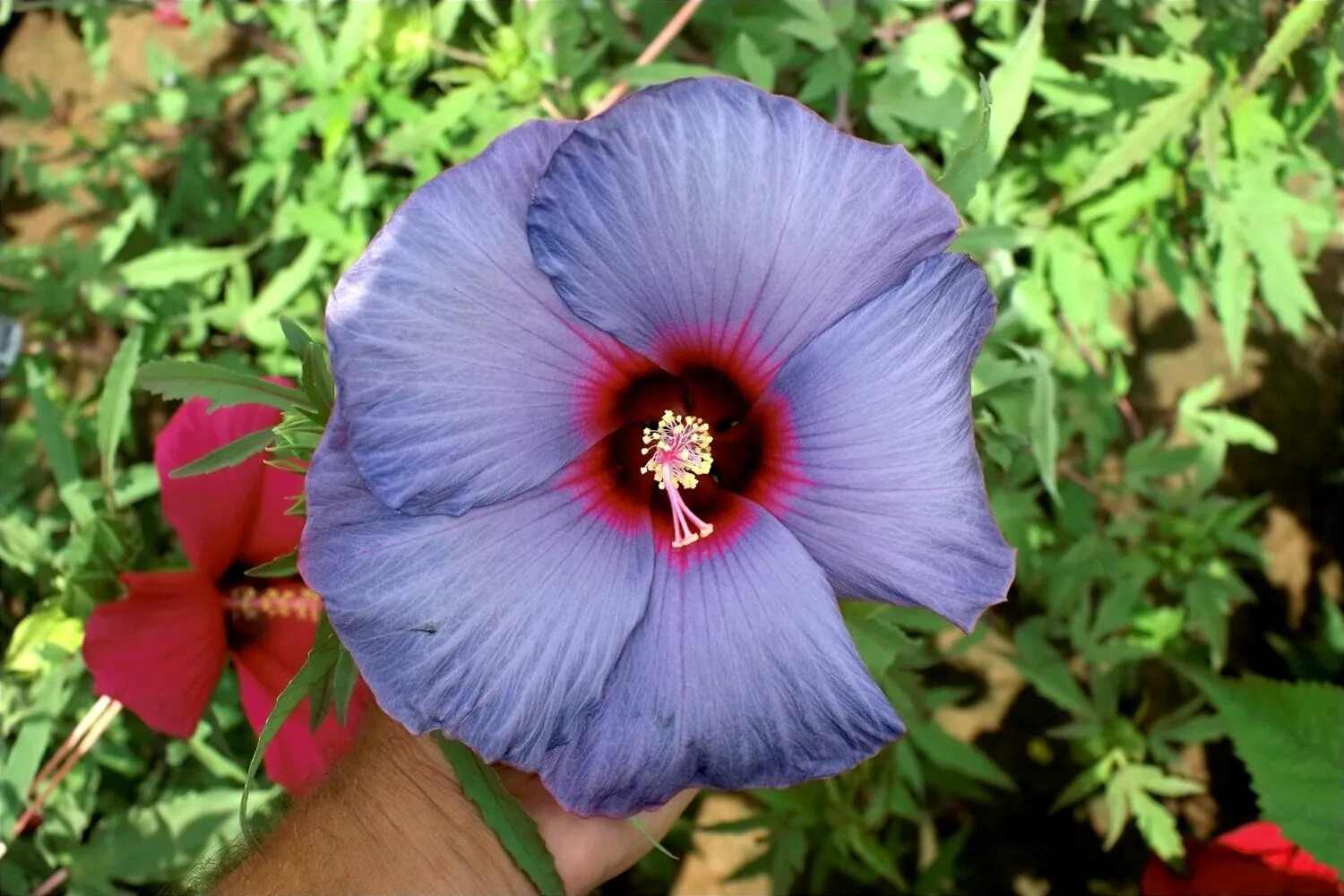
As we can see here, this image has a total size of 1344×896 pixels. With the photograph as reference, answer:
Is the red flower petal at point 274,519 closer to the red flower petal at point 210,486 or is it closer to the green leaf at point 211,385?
the red flower petal at point 210,486

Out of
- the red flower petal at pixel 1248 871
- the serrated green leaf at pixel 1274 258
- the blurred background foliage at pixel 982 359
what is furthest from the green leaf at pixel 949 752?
the serrated green leaf at pixel 1274 258

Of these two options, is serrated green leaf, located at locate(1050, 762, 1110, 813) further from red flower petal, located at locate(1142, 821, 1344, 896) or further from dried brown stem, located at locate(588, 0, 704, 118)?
dried brown stem, located at locate(588, 0, 704, 118)

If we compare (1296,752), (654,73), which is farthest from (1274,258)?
(654,73)

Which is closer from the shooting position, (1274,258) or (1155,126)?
(1155,126)

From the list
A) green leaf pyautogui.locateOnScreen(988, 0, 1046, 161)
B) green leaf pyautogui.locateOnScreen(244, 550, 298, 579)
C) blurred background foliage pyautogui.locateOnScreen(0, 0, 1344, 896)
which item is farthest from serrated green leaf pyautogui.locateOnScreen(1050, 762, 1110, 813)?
green leaf pyautogui.locateOnScreen(244, 550, 298, 579)

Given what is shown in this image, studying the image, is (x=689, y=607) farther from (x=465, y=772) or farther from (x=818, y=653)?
(x=465, y=772)

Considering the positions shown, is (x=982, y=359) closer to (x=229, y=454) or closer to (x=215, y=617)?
(x=229, y=454)
